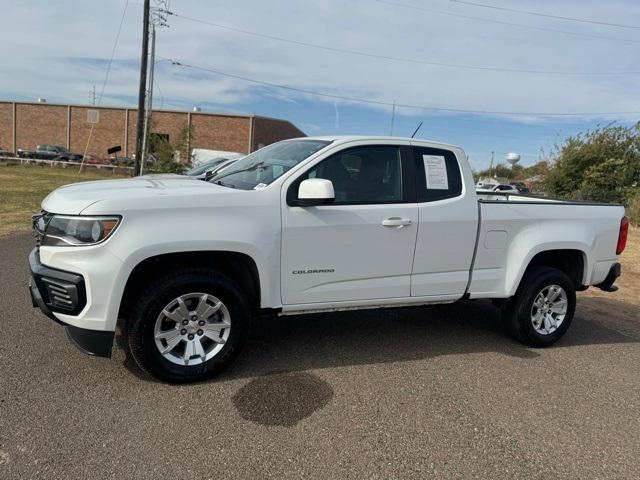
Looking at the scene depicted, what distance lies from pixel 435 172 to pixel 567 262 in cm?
205

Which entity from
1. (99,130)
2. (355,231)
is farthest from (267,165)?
(99,130)

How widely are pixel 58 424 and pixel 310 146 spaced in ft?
9.34

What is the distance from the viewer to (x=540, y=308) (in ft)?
17.2

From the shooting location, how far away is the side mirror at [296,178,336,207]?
3.84 metres

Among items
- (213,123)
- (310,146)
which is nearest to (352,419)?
(310,146)

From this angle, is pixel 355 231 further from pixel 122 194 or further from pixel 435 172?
pixel 122 194

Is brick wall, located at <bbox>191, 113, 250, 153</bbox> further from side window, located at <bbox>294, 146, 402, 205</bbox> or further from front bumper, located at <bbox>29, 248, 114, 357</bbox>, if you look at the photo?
front bumper, located at <bbox>29, 248, 114, 357</bbox>

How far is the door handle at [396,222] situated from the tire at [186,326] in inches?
52.8

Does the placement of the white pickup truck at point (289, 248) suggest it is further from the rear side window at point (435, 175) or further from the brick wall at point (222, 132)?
the brick wall at point (222, 132)

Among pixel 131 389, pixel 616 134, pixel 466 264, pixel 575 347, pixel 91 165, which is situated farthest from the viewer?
pixel 91 165

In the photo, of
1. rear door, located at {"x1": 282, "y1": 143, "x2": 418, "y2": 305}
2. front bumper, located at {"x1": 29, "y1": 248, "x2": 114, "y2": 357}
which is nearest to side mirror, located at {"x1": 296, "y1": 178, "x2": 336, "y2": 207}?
rear door, located at {"x1": 282, "y1": 143, "x2": 418, "y2": 305}

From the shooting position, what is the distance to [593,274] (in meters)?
5.48

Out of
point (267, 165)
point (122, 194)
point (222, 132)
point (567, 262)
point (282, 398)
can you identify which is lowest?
point (282, 398)

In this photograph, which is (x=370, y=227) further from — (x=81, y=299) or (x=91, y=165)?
(x=91, y=165)
